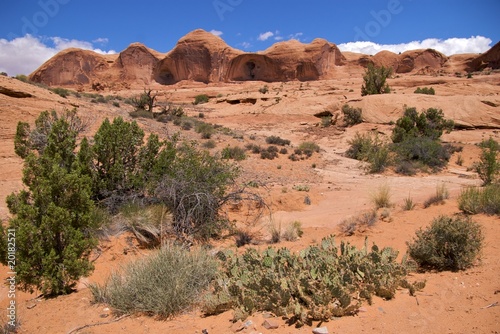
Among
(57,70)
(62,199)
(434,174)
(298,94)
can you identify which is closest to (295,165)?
(434,174)

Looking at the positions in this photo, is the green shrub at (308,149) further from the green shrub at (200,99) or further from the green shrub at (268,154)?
the green shrub at (200,99)

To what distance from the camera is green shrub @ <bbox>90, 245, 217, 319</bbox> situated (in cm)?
397

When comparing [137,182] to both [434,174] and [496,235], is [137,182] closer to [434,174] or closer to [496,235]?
[496,235]

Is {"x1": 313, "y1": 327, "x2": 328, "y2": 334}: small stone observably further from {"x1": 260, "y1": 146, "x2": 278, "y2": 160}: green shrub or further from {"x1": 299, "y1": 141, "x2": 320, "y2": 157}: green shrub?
{"x1": 299, "y1": 141, "x2": 320, "y2": 157}: green shrub

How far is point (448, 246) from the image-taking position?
183 inches

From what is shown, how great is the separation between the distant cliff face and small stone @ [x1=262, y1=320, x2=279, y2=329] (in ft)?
172

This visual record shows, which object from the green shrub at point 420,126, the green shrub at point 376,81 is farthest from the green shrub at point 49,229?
the green shrub at point 376,81

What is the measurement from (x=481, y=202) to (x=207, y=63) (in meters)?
54.1

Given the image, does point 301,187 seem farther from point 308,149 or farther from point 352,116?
point 352,116

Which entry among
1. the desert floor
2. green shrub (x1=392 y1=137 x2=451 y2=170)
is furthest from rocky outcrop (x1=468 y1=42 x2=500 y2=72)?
green shrub (x1=392 y1=137 x2=451 y2=170)

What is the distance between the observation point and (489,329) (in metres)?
3.10

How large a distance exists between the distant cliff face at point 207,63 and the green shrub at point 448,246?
50729 millimetres

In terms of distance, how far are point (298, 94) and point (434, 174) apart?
873 inches

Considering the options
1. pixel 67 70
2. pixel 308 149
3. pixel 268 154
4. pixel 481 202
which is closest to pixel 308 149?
pixel 308 149
